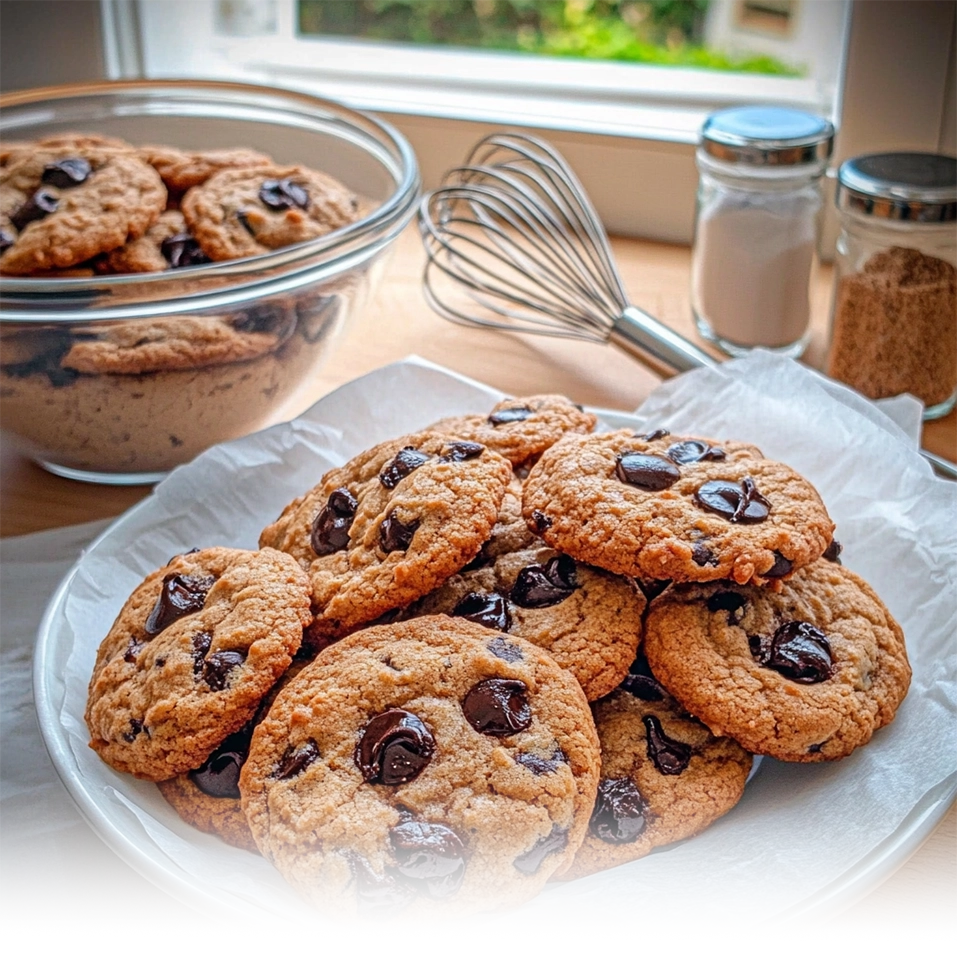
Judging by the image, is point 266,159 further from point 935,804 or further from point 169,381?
point 935,804

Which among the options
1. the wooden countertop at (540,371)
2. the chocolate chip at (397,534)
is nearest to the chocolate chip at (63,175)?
the wooden countertop at (540,371)

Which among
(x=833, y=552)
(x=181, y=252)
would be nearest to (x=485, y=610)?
(x=833, y=552)

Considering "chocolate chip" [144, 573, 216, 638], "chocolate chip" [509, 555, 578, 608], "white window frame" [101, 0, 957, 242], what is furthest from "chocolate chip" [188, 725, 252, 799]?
"white window frame" [101, 0, 957, 242]

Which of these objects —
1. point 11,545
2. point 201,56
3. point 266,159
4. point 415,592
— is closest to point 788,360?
point 415,592

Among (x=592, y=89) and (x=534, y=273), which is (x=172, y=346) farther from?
(x=592, y=89)

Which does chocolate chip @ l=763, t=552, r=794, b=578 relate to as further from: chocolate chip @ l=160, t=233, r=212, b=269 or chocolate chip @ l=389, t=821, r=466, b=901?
chocolate chip @ l=160, t=233, r=212, b=269

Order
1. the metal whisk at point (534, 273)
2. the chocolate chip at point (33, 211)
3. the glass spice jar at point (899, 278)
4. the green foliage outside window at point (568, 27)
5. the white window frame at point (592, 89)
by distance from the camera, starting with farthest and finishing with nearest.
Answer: the green foliage outside window at point (568, 27) < the white window frame at point (592, 89) < the metal whisk at point (534, 273) < the glass spice jar at point (899, 278) < the chocolate chip at point (33, 211)

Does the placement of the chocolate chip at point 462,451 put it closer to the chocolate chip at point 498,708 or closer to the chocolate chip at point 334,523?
the chocolate chip at point 334,523
